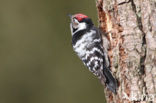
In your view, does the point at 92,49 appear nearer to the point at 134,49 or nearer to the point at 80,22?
the point at 80,22

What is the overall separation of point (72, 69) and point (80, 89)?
0.44 metres

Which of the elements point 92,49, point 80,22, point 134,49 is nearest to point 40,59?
point 80,22

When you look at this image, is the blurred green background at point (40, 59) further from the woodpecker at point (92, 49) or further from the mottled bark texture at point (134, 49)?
the mottled bark texture at point (134, 49)

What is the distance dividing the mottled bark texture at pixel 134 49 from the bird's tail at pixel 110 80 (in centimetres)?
4

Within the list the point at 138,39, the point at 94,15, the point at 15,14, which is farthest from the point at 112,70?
the point at 15,14

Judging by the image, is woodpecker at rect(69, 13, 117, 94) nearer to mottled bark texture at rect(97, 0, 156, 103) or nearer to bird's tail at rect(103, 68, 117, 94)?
bird's tail at rect(103, 68, 117, 94)

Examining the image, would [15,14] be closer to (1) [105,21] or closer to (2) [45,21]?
(2) [45,21]

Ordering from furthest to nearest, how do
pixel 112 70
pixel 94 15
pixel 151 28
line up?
pixel 94 15, pixel 112 70, pixel 151 28

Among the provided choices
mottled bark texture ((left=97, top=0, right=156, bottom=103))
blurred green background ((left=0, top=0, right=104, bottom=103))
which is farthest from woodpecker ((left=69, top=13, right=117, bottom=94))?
blurred green background ((left=0, top=0, right=104, bottom=103))

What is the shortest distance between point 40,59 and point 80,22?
411 cm

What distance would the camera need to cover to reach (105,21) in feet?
15.2

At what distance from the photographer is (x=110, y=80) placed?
14.4 ft

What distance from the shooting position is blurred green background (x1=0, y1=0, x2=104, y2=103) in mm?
9203

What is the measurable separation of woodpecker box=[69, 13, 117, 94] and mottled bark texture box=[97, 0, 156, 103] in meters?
0.14
